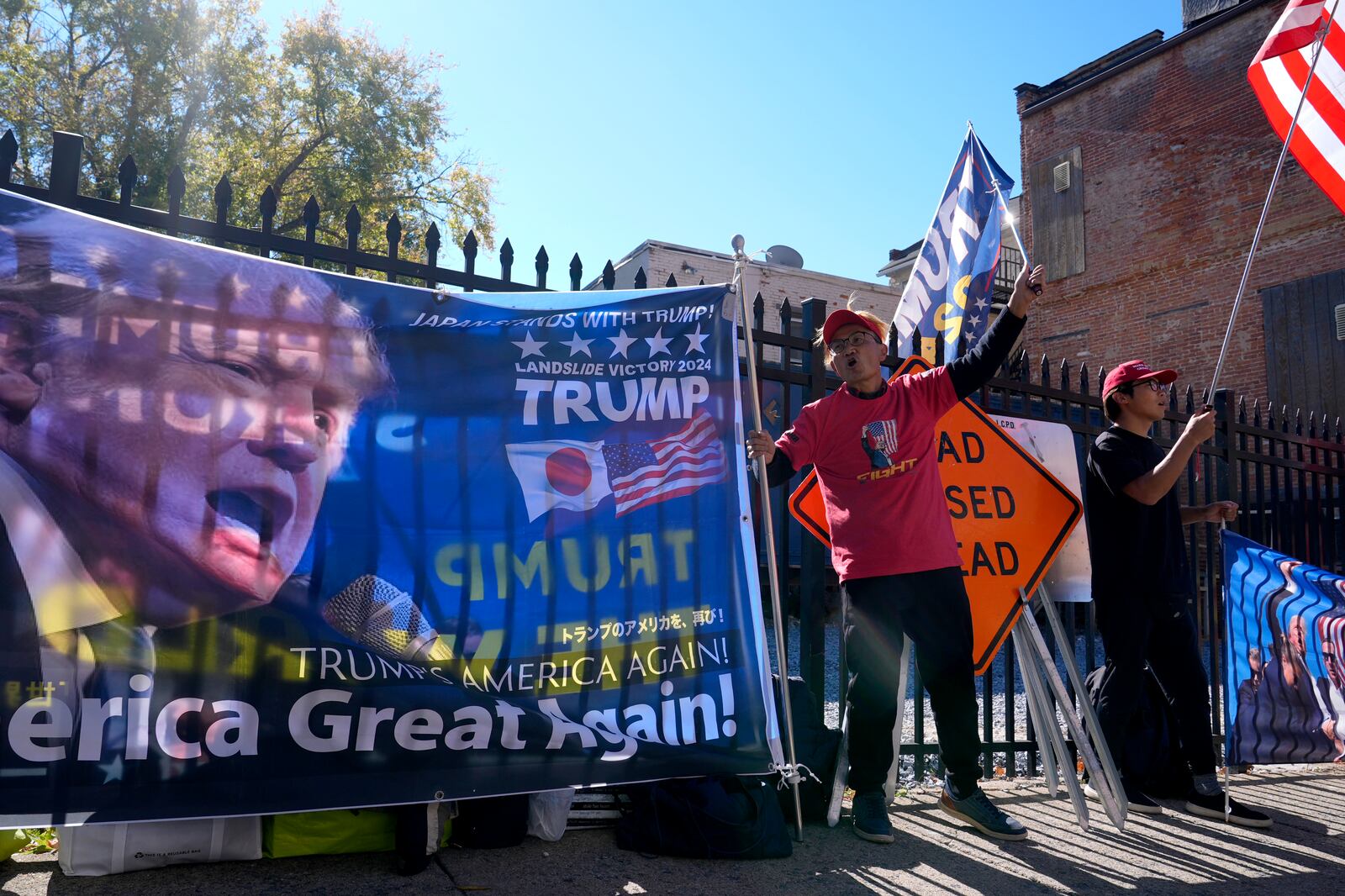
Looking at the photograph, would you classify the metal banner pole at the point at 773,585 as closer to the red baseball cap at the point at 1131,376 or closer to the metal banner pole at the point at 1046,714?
the metal banner pole at the point at 1046,714

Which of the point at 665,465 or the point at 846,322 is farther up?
the point at 846,322

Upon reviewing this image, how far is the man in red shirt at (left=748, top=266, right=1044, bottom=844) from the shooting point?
152 inches

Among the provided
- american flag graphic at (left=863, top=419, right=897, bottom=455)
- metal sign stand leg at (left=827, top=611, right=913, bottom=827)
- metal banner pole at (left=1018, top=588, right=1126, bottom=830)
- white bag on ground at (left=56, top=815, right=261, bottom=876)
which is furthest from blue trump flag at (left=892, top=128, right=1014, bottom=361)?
white bag on ground at (left=56, top=815, right=261, bottom=876)

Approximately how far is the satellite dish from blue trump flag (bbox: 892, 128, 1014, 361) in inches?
767

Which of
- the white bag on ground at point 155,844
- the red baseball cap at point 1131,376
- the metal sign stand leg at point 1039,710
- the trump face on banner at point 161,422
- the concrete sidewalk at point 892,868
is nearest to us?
the trump face on banner at point 161,422

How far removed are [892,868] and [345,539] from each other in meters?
2.25

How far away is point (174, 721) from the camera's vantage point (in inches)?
113

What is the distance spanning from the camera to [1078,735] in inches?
170

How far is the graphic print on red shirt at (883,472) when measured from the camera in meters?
3.86

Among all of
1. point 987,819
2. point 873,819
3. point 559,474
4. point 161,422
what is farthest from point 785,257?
point 161,422

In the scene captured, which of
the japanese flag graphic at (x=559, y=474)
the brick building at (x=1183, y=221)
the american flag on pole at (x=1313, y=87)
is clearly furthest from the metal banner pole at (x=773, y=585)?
the brick building at (x=1183, y=221)

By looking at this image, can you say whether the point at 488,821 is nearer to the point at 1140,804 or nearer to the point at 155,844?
the point at 155,844

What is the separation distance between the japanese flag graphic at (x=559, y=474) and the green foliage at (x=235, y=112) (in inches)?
801

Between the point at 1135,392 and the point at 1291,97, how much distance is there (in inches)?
71.4
